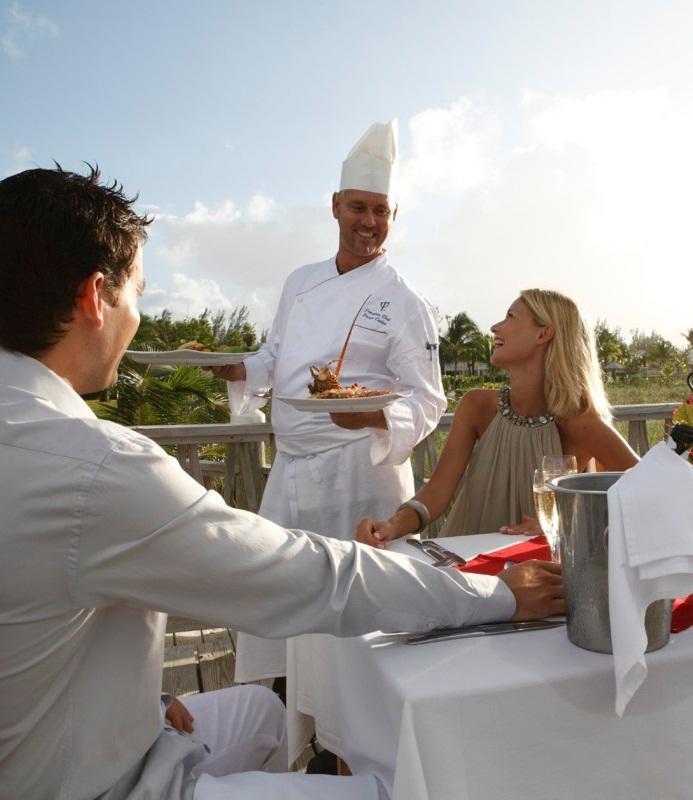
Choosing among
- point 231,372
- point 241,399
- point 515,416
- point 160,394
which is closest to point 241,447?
point 241,399

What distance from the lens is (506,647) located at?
1.18 metres

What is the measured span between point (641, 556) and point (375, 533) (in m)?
1.03

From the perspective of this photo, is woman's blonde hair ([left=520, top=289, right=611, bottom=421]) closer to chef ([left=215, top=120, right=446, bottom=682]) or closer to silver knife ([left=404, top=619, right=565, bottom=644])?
chef ([left=215, top=120, right=446, bottom=682])

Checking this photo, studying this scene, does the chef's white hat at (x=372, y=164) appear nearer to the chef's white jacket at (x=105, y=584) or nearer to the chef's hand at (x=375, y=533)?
the chef's hand at (x=375, y=533)

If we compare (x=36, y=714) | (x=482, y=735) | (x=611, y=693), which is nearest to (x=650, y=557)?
(x=611, y=693)

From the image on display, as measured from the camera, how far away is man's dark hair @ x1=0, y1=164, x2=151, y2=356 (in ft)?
3.56

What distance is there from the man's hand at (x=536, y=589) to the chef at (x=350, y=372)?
131 cm

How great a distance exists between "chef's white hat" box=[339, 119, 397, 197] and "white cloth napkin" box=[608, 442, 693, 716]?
2.39 m

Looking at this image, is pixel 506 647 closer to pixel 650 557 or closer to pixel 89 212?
pixel 650 557

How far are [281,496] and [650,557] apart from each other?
2.15 meters

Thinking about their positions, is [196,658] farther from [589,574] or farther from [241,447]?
[589,574]

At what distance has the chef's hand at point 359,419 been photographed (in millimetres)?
2547

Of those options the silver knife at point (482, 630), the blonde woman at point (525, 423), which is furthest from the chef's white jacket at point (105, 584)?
the blonde woman at point (525, 423)

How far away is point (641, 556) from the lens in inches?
39.8
